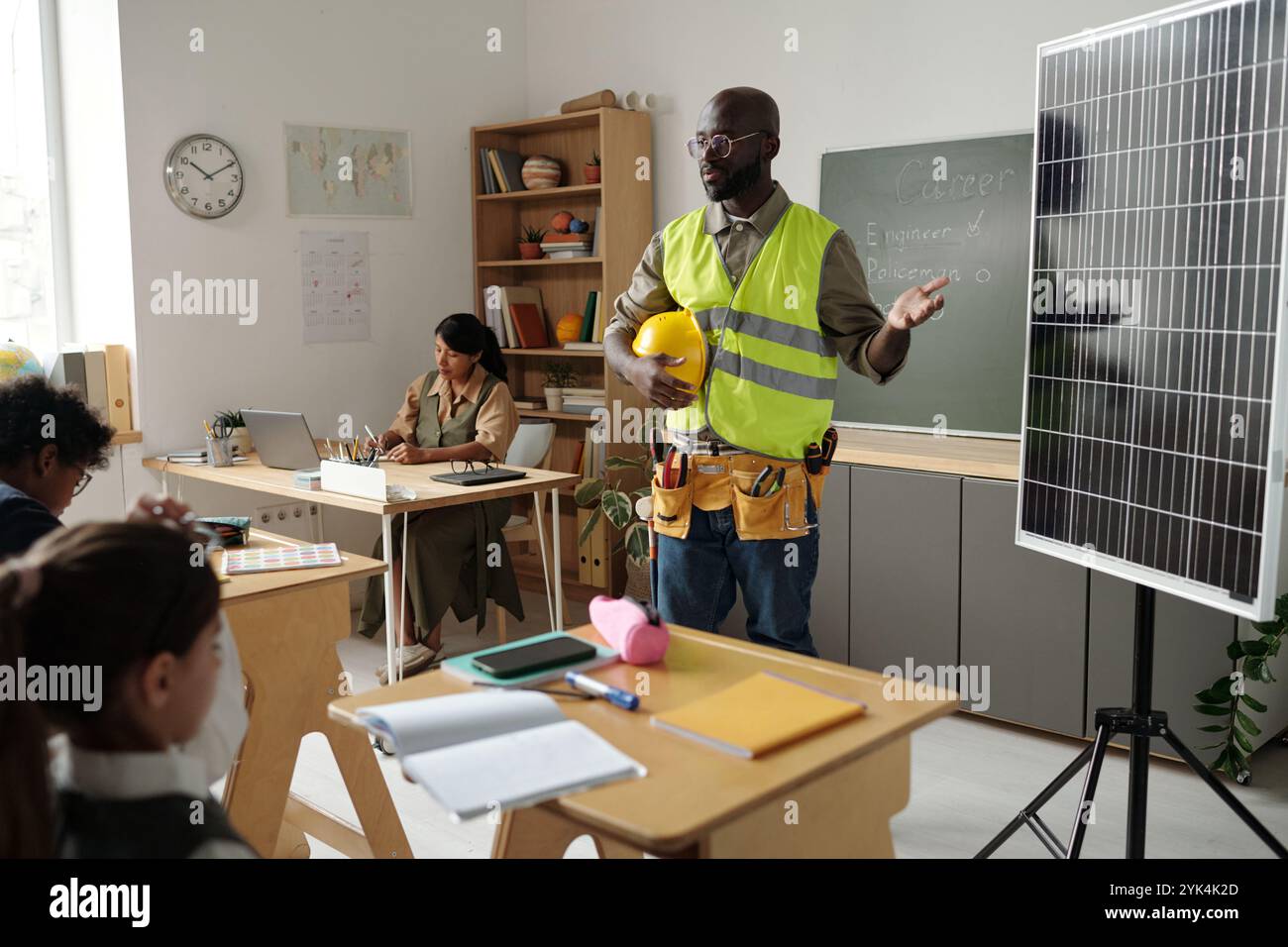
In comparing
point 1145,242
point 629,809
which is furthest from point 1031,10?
point 629,809

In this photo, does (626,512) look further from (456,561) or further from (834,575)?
(834,575)

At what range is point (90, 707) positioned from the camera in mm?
1142

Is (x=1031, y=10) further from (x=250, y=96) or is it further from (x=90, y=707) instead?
(x=90, y=707)

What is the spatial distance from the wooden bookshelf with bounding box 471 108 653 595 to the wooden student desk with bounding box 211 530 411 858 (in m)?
2.71

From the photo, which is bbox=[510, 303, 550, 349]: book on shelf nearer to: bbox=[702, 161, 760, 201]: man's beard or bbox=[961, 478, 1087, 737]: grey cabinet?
bbox=[961, 478, 1087, 737]: grey cabinet

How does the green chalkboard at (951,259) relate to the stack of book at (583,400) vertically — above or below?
above

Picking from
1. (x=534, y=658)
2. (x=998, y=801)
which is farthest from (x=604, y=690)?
(x=998, y=801)

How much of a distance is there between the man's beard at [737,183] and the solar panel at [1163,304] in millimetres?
→ 683

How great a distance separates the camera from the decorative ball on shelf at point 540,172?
5.63 meters

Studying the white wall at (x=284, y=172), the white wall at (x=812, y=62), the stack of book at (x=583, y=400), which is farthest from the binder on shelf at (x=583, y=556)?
the white wall at (x=812, y=62)

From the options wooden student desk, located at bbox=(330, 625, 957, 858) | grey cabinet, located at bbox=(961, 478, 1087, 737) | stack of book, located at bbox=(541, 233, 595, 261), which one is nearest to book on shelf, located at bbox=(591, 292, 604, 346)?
stack of book, located at bbox=(541, 233, 595, 261)

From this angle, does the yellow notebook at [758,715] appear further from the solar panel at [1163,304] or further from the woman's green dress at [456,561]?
the woman's green dress at [456,561]
